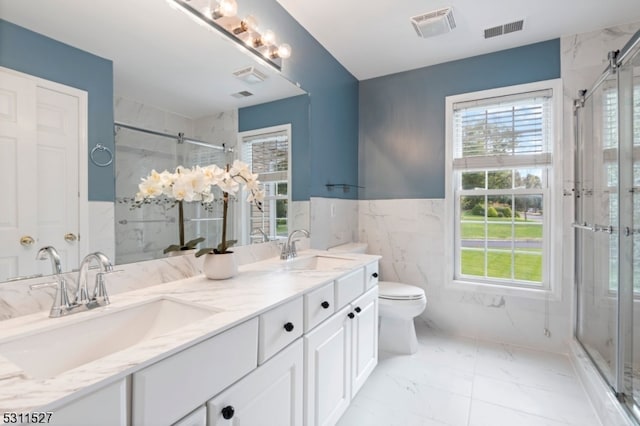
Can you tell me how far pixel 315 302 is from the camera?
4.33ft

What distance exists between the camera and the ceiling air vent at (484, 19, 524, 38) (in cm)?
215

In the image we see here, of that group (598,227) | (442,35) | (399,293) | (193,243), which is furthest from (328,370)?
(442,35)

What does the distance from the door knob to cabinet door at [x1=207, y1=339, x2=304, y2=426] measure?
73 centimetres

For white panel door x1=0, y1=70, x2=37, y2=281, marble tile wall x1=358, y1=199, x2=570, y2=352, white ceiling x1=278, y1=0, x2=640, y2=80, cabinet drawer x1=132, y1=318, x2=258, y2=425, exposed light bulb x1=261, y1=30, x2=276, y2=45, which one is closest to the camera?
cabinet drawer x1=132, y1=318, x2=258, y2=425

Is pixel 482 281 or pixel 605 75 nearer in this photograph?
pixel 605 75

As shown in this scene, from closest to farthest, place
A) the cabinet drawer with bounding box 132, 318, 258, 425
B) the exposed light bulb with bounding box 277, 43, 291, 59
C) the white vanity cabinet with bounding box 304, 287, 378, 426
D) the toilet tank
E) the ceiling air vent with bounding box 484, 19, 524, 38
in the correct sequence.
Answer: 1. the cabinet drawer with bounding box 132, 318, 258, 425
2. the white vanity cabinet with bounding box 304, 287, 378, 426
3. the exposed light bulb with bounding box 277, 43, 291, 59
4. the ceiling air vent with bounding box 484, 19, 524, 38
5. the toilet tank

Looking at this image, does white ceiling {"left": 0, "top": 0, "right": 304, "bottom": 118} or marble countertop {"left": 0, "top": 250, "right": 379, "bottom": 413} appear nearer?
marble countertop {"left": 0, "top": 250, "right": 379, "bottom": 413}

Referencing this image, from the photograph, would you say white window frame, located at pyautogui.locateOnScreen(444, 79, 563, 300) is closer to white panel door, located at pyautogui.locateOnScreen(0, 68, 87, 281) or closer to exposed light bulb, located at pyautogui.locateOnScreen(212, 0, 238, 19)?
exposed light bulb, located at pyautogui.locateOnScreen(212, 0, 238, 19)

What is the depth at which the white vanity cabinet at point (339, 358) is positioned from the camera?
4.24 ft

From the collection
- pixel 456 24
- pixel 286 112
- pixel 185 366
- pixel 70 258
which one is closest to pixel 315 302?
pixel 185 366

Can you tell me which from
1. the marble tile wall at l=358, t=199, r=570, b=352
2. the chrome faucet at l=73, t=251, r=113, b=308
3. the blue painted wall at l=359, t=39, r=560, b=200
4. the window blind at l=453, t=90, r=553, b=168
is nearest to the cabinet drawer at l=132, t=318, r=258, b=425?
the chrome faucet at l=73, t=251, r=113, b=308

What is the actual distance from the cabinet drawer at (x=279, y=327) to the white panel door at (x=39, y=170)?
0.68 m

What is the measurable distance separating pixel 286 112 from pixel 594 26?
231 centimetres

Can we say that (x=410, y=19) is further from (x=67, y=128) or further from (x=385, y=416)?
(x=385, y=416)
